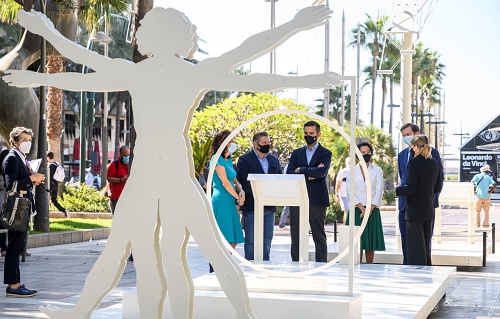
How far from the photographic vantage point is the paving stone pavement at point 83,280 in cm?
977

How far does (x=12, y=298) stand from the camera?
33.7 feet

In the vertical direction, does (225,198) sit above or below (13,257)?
above

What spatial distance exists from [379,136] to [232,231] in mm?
39960

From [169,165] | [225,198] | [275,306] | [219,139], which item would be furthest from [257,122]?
[169,165]

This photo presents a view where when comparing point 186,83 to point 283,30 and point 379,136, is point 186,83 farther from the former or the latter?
point 379,136

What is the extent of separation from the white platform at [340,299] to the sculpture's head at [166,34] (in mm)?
2292

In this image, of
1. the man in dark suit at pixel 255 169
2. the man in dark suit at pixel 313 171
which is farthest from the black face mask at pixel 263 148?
the man in dark suit at pixel 313 171

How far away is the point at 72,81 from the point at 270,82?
1.50m

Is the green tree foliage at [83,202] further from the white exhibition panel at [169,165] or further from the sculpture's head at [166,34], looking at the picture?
the sculpture's head at [166,34]

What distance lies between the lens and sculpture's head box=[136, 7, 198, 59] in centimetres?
664

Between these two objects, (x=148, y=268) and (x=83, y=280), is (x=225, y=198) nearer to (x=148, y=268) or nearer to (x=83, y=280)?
(x=83, y=280)

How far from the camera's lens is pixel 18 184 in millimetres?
10414

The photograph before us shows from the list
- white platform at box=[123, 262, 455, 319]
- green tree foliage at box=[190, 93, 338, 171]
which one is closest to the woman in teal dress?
white platform at box=[123, 262, 455, 319]

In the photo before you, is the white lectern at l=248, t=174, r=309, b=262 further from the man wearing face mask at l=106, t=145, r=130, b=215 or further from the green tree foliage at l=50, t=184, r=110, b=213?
the green tree foliage at l=50, t=184, r=110, b=213
